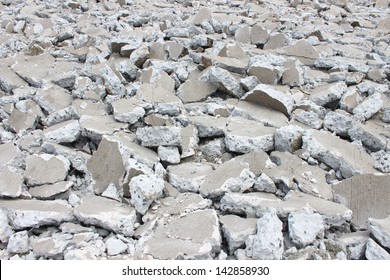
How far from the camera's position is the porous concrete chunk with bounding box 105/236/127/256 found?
2.76 meters

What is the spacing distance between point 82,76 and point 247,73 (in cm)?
206

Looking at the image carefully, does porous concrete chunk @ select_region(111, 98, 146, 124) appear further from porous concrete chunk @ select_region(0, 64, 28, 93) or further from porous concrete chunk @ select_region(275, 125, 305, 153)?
porous concrete chunk @ select_region(0, 64, 28, 93)

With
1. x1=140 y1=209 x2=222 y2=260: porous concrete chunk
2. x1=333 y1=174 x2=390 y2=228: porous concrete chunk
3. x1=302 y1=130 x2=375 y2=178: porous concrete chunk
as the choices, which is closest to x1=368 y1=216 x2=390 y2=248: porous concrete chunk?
x1=333 y1=174 x2=390 y2=228: porous concrete chunk

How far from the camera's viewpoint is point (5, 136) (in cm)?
404

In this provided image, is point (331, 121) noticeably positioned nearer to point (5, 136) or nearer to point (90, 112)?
point (90, 112)

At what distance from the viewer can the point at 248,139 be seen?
12.2 ft

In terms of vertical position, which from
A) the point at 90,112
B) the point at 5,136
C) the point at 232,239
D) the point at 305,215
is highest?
the point at 305,215

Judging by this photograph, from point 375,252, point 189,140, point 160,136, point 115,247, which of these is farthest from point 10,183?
point 375,252

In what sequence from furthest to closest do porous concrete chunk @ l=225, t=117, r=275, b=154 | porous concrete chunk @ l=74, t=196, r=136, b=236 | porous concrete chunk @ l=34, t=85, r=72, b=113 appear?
porous concrete chunk @ l=34, t=85, r=72, b=113
porous concrete chunk @ l=225, t=117, r=275, b=154
porous concrete chunk @ l=74, t=196, r=136, b=236

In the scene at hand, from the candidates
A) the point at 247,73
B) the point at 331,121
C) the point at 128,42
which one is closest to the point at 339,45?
the point at 247,73

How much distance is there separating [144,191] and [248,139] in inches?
47.2

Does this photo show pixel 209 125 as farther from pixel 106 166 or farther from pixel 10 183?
pixel 10 183

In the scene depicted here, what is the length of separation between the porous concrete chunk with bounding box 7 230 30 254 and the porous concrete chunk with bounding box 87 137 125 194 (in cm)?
70

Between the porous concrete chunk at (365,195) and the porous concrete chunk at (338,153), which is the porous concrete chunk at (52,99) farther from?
the porous concrete chunk at (365,195)
